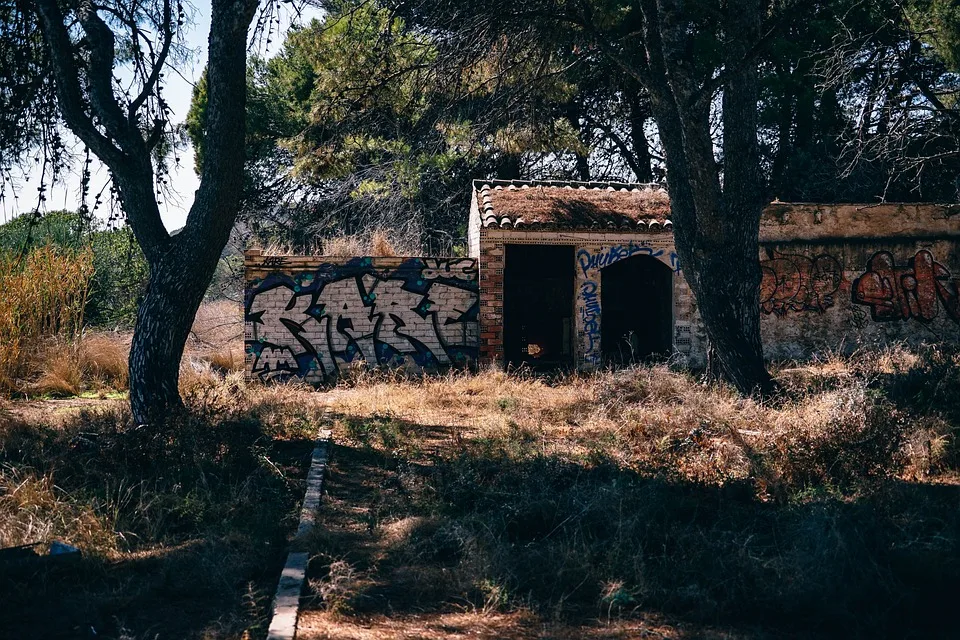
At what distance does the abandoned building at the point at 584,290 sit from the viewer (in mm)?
13820

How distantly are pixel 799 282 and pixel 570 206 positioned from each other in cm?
479

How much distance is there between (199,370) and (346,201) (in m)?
9.64

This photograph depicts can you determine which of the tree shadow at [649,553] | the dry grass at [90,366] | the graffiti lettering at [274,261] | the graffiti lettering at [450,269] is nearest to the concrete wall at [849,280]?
the graffiti lettering at [450,269]

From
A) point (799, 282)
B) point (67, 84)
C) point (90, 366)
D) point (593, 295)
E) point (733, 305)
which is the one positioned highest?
point (67, 84)

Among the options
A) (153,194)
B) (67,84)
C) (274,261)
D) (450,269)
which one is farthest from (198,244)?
(450,269)

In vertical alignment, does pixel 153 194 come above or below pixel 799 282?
above

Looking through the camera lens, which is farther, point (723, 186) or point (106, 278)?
point (106, 278)

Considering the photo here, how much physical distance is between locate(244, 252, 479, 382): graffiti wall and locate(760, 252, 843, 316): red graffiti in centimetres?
579

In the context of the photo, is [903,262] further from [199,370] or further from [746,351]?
[199,370]

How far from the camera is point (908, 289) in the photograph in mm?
15289

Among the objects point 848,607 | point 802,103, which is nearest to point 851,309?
point 802,103

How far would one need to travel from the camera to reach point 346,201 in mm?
22094

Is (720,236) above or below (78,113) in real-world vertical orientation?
below

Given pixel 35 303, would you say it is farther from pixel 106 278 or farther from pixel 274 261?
pixel 106 278
